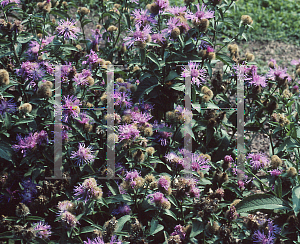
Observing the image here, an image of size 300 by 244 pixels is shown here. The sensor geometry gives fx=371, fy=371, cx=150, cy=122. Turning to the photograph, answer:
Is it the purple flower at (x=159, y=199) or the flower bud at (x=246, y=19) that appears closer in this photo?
the purple flower at (x=159, y=199)

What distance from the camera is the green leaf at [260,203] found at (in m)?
2.55

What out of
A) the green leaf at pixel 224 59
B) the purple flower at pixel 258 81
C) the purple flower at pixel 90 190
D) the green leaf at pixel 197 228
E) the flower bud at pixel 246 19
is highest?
the flower bud at pixel 246 19

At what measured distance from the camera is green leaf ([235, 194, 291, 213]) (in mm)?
2553

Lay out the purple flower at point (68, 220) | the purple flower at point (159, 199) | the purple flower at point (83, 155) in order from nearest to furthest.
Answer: the purple flower at point (68, 220) → the purple flower at point (159, 199) → the purple flower at point (83, 155)

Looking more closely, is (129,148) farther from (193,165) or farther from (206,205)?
(206,205)

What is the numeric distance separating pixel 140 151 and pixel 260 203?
0.91 metres

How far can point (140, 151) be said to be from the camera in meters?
2.68

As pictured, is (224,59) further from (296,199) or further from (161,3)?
(296,199)

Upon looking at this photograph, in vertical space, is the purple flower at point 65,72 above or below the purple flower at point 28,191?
above

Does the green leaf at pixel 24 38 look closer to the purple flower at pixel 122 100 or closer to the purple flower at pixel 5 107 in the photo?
the purple flower at pixel 5 107

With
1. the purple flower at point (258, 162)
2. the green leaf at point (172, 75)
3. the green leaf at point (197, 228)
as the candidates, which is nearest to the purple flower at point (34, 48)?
the green leaf at point (172, 75)

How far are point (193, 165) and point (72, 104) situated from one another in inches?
40.2

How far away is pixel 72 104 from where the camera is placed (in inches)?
107

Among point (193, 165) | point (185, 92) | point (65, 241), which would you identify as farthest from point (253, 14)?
point (65, 241)
